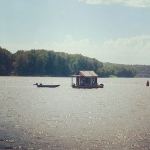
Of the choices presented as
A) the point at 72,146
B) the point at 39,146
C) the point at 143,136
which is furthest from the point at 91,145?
the point at 143,136

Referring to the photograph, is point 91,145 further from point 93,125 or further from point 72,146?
point 93,125

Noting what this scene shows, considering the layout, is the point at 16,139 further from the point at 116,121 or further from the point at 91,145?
the point at 116,121

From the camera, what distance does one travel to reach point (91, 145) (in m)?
25.8

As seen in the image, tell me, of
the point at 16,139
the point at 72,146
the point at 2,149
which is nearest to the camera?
the point at 2,149

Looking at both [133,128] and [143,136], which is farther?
[133,128]

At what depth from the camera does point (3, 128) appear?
3122 cm

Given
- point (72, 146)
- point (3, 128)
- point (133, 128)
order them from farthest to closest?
point (133, 128), point (3, 128), point (72, 146)

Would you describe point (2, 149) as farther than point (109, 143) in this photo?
No

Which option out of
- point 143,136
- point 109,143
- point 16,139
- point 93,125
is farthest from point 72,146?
point 93,125

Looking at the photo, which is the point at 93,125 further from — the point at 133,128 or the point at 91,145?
the point at 91,145

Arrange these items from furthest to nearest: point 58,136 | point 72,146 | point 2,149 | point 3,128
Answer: point 3,128
point 58,136
point 72,146
point 2,149

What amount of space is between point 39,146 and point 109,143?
5901 mm

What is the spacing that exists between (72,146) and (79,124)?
34.7 feet


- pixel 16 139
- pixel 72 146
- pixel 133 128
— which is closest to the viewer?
pixel 72 146
